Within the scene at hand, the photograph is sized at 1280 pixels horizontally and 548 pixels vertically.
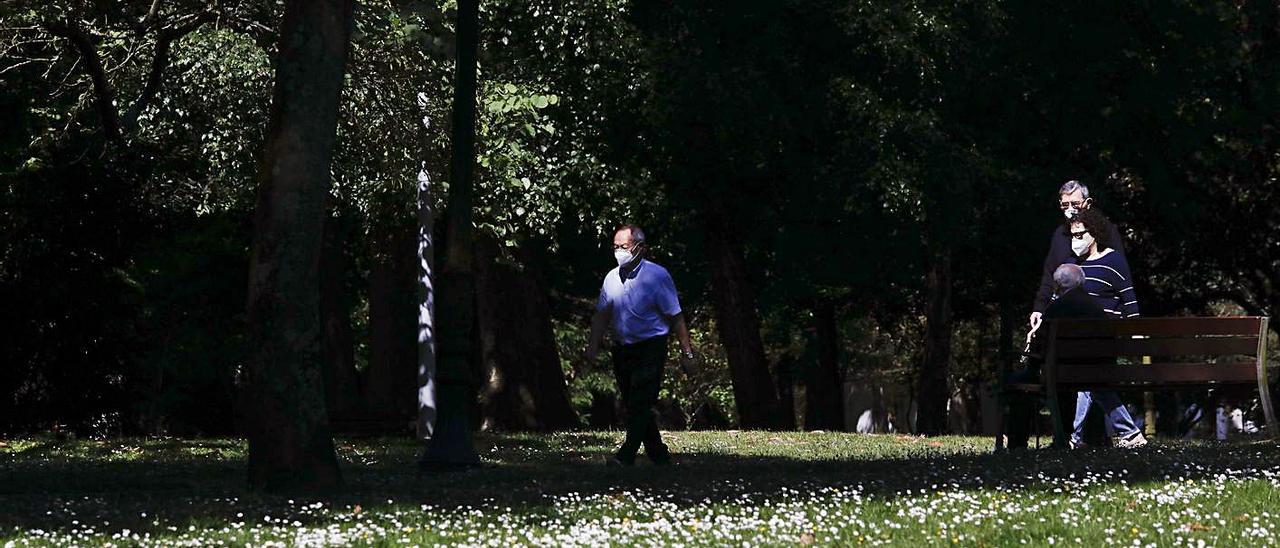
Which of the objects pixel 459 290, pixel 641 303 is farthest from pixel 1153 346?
pixel 459 290

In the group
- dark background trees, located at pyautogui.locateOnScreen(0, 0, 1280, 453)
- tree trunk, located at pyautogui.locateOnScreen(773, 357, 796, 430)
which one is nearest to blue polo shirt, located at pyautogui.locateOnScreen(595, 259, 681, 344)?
dark background trees, located at pyautogui.locateOnScreen(0, 0, 1280, 453)

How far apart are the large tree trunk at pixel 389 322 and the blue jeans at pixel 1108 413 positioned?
1674cm

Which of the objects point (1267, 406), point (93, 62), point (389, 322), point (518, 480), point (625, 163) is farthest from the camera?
point (389, 322)

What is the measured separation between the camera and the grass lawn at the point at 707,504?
8.43 meters

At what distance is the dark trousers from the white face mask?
120 inches

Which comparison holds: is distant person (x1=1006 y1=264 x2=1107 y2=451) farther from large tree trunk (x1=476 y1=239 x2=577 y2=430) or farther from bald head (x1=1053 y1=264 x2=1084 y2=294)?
large tree trunk (x1=476 y1=239 x2=577 y2=430)

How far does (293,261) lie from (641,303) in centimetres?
336

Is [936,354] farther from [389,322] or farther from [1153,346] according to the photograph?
[1153,346]

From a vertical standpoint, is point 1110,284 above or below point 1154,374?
above

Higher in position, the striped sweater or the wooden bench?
the striped sweater

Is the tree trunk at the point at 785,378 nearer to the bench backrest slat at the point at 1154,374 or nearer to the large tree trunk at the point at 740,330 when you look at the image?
the large tree trunk at the point at 740,330

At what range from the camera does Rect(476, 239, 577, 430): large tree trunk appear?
2688 cm

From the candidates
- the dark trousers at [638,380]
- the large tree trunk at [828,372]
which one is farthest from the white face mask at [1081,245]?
the large tree trunk at [828,372]

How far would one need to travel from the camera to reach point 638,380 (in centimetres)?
1323
